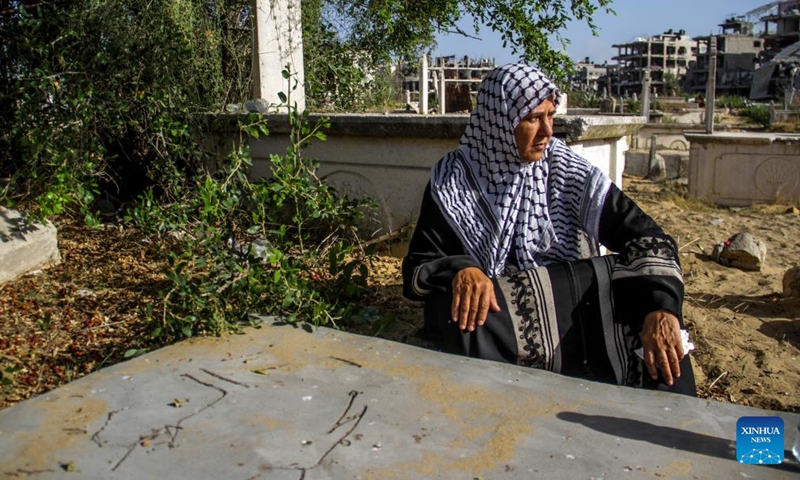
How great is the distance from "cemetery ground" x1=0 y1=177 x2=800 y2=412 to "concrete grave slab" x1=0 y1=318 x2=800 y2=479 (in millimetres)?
486

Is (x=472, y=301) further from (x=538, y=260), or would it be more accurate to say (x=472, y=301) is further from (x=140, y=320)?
(x=140, y=320)

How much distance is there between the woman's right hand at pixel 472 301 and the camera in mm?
2525

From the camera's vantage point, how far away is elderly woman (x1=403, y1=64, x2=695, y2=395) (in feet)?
8.18

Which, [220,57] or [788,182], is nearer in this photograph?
[220,57]

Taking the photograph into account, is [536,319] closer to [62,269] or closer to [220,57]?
[62,269]

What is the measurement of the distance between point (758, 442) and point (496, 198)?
1.47 metres

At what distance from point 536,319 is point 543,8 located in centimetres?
394

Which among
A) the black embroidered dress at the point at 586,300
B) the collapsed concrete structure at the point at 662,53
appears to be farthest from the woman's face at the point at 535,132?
the collapsed concrete structure at the point at 662,53

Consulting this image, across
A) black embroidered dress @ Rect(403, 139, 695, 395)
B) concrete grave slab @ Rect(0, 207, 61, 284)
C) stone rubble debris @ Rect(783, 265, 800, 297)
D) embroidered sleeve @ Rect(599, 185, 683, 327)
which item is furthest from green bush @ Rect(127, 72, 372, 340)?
stone rubble debris @ Rect(783, 265, 800, 297)

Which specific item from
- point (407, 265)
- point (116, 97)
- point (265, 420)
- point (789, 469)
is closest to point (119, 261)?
point (116, 97)

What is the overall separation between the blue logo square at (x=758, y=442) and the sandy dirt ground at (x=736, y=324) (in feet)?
4.22

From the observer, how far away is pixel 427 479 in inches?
63.4

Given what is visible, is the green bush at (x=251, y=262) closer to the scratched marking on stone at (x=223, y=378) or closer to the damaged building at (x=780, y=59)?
the scratched marking on stone at (x=223, y=378)

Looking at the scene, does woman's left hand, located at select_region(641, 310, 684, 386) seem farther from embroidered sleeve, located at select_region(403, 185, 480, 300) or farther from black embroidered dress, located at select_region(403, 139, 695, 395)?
embroidered sleeve, located at select_region(403, 185, 480, 300)
